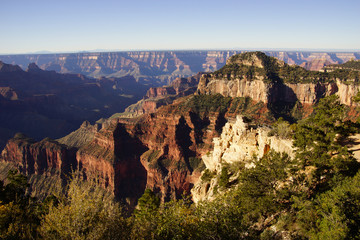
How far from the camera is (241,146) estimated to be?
41375 millimetres

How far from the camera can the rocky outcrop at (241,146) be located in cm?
3429

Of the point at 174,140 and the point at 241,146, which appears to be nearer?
the point at 241,146

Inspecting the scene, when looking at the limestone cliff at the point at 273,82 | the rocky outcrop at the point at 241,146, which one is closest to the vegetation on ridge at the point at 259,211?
the rocky outcrop at the point at 241,146

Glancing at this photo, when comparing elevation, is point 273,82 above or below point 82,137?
above

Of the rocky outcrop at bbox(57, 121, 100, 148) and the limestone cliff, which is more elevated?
the limestone cliff

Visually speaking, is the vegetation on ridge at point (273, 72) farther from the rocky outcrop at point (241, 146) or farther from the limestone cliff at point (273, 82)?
the rocky outcrop at point (241, 146)

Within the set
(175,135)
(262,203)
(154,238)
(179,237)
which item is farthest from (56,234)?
(175,135)

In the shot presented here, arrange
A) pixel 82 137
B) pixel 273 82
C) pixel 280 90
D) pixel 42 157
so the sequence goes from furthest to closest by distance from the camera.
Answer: pixel 82 137 < pixel 280 90 < pixel 42 157 < pixel 273 82

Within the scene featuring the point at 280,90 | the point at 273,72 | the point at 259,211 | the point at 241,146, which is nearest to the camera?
the point at 259,211

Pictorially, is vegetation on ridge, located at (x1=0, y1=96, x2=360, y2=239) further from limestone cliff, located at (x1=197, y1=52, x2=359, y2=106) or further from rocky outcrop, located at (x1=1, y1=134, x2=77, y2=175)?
rocky outcrop, located at (x1=1, y1=134, x2=77, y2=175)

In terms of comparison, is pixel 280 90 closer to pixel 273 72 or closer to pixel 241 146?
pixel 273 72

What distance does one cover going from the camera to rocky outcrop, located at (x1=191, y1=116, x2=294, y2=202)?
34.3 meters

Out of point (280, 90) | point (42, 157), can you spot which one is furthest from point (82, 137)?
point (280, 90)

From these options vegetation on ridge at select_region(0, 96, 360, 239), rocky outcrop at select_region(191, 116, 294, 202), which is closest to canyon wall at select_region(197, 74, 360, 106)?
rocky outcrop at select_region(191, 116, 294, 202)
